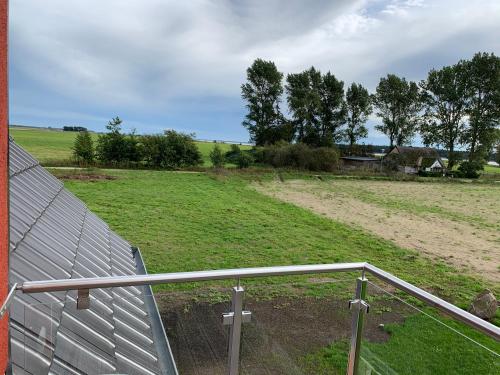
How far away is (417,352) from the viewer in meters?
2.18

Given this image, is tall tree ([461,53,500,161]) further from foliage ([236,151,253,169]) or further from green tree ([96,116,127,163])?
green tree ([96,116,127,163])

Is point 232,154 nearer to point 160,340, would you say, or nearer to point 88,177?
point 88,177

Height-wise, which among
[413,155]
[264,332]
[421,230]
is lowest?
[421,230]

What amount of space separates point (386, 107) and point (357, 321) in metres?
47.6

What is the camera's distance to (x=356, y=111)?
44.8 m

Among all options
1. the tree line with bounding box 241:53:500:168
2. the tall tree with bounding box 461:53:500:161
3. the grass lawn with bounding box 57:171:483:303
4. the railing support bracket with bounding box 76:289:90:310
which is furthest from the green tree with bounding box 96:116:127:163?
the tall tree with bounding box 461:53:500:161

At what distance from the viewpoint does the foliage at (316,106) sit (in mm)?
41156

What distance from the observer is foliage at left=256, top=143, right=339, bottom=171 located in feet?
104

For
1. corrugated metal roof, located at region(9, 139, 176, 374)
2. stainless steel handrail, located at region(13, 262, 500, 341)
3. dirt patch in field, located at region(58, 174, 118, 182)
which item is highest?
stainless steel handrail, located at region(13, 262, 500, 341)

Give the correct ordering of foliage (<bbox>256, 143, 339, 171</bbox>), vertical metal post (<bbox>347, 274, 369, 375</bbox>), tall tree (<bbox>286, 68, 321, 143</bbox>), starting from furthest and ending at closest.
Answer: tall tree (<bbox>286, 68, 321, 143</bbox>), foliage (<bbox>256, 143, 339, 171</bbox>), vertical metal post (<bbox>347, 274, 369, 375</bbox>)

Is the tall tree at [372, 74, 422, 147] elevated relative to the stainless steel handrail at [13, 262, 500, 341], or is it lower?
elevated

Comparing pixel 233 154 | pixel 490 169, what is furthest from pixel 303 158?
pixel 490 169

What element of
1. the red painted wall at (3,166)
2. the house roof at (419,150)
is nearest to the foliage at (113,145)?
the red painted wall at (3,166)

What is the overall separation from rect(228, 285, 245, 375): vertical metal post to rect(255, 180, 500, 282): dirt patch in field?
26.9 feet
